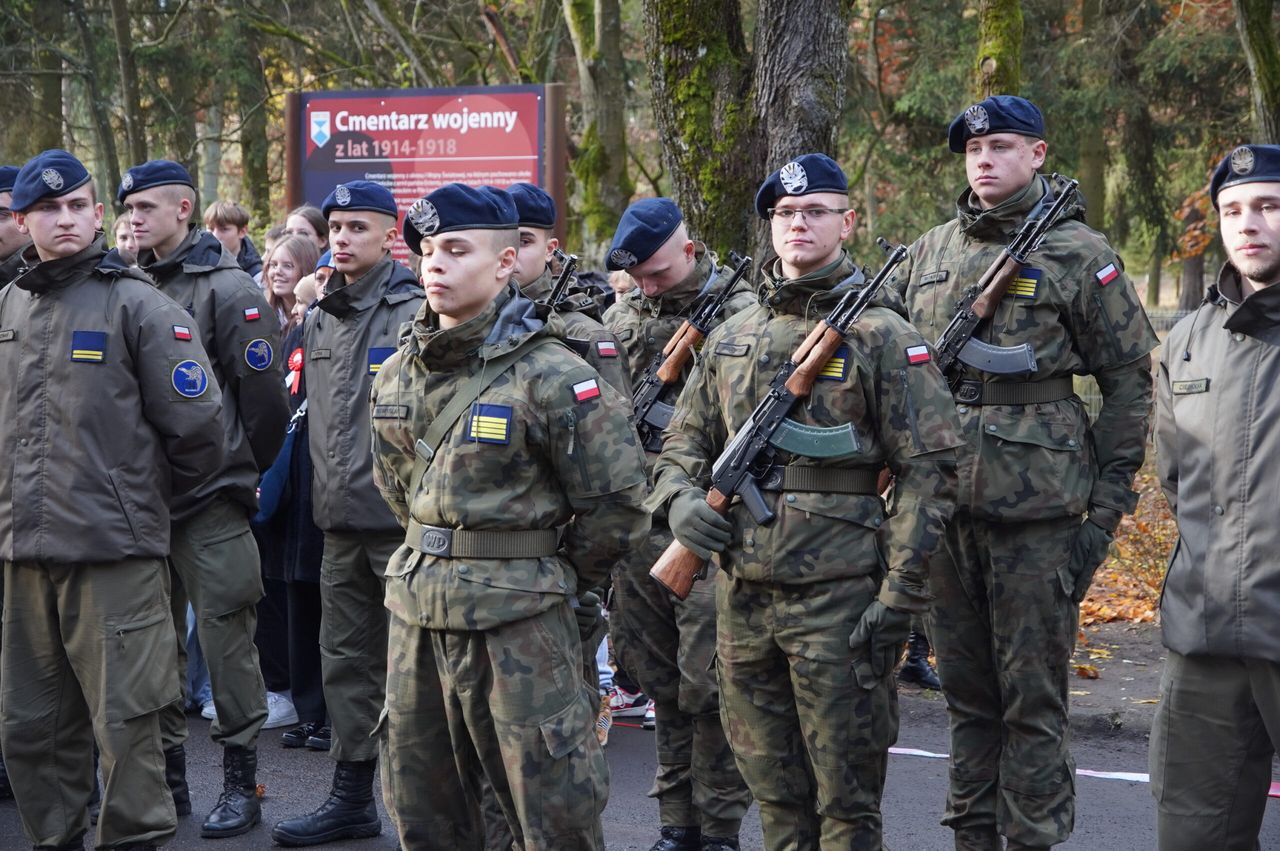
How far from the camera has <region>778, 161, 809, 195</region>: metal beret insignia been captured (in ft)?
A: 14.5

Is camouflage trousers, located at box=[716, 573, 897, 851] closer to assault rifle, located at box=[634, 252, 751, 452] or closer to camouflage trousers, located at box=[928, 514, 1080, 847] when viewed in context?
camouflage trousers, located at box=[928, 514, 1080, 847]

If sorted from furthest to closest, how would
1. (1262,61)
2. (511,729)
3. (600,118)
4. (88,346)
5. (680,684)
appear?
(600,118) < (1262,61) < (680,684) < (88,346) < (511,729)

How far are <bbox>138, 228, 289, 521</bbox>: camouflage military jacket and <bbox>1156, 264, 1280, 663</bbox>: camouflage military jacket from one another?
3626 millimetres

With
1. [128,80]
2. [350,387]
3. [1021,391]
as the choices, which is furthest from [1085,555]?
[128,80]

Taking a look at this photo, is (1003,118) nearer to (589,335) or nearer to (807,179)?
(807,179)

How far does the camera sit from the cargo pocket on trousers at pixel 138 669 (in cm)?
471

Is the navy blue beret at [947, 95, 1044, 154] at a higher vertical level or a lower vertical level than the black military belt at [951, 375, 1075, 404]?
higher

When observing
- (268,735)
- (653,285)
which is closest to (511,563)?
(653,285)

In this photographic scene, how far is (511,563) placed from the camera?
386 cm

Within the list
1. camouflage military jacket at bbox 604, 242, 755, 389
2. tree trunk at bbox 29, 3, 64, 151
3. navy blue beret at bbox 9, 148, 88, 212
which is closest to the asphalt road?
camouflage military jacket at bbox 604, 242, 755, 389

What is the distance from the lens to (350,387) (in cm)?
557

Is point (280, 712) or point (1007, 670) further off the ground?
point (1007, 670)

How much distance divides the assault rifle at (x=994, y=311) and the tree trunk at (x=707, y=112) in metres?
3.55

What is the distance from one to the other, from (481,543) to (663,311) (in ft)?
7.14
